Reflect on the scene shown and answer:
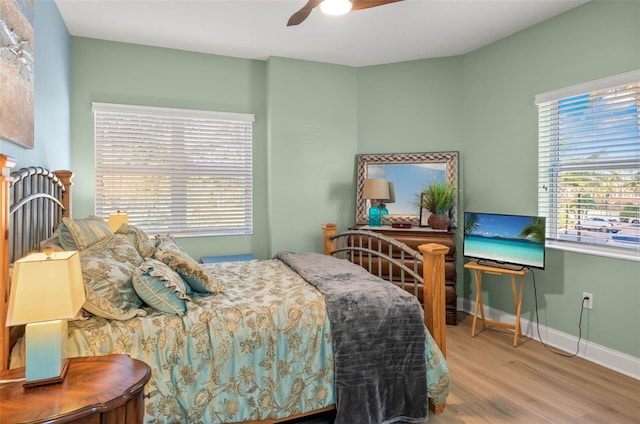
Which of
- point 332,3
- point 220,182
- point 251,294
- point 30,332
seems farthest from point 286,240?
point 30,332

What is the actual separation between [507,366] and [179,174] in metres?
3.49

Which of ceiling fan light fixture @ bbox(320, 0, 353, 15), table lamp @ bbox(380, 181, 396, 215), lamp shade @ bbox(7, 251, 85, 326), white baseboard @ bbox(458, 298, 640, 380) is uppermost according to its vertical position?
ceiling fan light fixture @ bbox(320, 0, 353, 15)

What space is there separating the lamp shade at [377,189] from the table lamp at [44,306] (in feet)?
10.1

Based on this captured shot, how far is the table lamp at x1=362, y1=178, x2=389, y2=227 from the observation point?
3938mm

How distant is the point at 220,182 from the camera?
4.11m

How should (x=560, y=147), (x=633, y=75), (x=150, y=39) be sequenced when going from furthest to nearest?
(x=150, y=39) → (x=560, y=147) → (x=633, y=75)

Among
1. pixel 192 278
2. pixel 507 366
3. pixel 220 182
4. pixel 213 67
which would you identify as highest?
pixel 213 67

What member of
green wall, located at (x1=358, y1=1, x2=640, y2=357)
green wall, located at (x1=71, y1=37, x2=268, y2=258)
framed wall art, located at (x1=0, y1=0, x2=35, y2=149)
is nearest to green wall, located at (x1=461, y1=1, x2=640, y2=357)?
green wall, located at (x1=358, y1=1, x2=640, y2=357)

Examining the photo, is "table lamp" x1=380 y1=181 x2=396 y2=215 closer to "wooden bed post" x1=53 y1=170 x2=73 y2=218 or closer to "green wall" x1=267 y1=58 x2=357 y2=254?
"green wall" x1=267 y1=58 x2=357 y2=254

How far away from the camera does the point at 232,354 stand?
181cm

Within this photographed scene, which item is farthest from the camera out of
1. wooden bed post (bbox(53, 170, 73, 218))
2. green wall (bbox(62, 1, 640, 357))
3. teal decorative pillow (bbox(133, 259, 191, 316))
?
green wall (bbox(62, 1, 640, 357))

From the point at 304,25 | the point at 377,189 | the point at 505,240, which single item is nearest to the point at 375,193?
the point at 377,189

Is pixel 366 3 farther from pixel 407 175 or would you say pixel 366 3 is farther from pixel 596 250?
pixel 596 250

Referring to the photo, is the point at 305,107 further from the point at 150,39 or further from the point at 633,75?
the point at 633,75
